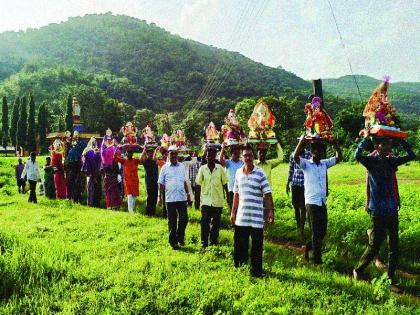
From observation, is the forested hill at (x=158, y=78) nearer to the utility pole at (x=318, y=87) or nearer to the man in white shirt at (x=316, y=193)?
the utility pole at (x=318, y=87)

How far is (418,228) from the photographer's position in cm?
888

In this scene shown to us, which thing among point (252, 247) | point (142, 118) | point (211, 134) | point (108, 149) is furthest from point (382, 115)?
point (142, 118)

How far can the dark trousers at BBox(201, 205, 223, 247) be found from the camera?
27.3 ft

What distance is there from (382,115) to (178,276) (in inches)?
153

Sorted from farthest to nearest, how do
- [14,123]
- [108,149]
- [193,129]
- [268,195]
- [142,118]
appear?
[142,118]
[193,129]
[14,123]
[108,149]
[268,195]

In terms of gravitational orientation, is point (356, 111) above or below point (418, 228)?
above

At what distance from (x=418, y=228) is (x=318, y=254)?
9.77ft

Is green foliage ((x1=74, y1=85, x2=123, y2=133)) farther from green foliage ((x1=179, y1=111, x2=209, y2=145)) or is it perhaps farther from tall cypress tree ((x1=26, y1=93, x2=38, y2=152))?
green foliage ((x1=179, y1=111, x2=209, y2=145))

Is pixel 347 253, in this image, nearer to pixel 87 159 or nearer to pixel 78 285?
pixel 78 285

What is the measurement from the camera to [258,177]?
6590mm

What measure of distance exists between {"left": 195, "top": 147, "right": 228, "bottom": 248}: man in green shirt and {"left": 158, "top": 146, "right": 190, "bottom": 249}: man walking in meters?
0.43

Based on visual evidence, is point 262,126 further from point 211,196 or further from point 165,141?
point 165,141

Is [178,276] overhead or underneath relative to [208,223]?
underneath

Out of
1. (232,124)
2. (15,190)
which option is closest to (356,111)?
(15,190)
